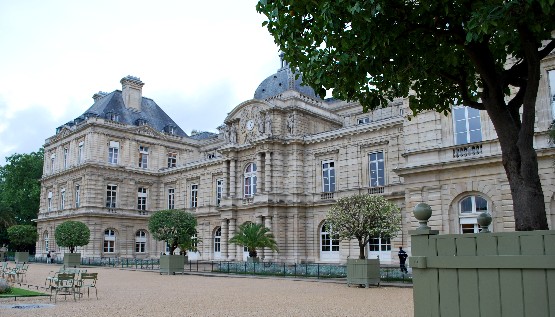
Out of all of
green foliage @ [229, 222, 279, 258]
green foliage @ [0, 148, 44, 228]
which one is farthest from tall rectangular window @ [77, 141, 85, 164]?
green foliage @ [229, 222, 279, 258]

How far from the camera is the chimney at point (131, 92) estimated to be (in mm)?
51562

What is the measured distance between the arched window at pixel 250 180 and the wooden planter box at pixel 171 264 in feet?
36.0

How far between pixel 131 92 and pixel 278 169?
2298cm

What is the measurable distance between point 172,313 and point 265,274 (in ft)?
47.5

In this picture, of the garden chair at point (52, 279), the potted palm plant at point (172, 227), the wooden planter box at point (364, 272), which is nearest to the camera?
the garden chair at point (52, 279)

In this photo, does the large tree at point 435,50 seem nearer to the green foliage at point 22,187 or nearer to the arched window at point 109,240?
the arched window at point 109,240

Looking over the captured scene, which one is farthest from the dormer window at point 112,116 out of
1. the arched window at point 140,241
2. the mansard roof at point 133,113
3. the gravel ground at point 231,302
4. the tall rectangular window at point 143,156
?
the gravel ground at point 231,302

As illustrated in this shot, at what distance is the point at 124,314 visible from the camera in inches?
467

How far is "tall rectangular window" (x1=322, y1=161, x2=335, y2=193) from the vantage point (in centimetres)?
3492

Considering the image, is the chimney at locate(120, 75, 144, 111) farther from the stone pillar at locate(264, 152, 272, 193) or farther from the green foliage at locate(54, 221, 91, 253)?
the stone pillar at locate(264, 152, 272, 193)

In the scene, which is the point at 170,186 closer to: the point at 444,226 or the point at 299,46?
the point at 444,226

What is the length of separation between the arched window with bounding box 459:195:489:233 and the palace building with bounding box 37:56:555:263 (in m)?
0.04

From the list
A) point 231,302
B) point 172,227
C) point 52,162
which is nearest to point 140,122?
point 52,162

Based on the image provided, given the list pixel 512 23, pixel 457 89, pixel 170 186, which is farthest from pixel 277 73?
pixel 512 23
